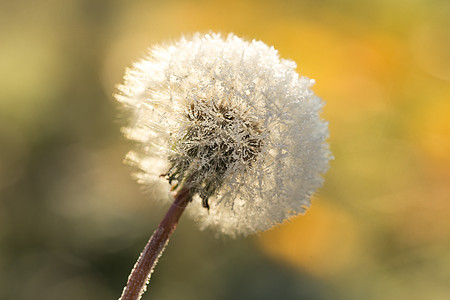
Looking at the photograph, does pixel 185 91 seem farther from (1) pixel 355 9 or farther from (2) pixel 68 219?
(1) pixel 355 9

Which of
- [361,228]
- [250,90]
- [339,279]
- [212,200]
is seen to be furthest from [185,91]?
[361,228]

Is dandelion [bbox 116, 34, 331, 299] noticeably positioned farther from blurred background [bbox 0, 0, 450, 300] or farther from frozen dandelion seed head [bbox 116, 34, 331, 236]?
blurred background [bbox 0, 0, 450, 300]

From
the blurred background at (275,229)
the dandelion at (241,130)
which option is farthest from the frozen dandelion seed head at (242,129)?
the blurred background at (275,229)

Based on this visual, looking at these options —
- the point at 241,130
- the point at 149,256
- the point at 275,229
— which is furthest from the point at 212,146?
the point at 275,229

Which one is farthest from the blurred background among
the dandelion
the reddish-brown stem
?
the reddish-brown stem

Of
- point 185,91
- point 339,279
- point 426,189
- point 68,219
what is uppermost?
point 426,189

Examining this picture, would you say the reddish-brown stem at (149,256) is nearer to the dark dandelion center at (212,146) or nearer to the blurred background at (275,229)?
the dark dandelion center at (212,146)
